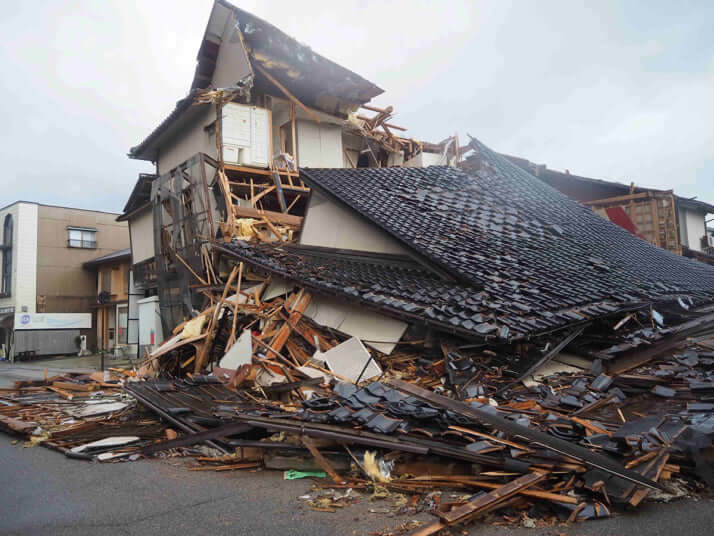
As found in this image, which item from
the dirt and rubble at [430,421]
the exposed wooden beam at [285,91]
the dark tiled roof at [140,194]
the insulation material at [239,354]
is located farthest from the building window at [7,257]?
the insulation material at [239,354]

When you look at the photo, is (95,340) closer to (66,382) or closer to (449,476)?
(66,382)

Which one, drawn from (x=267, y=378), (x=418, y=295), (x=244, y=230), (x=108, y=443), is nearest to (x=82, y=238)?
(x=244, y=230)

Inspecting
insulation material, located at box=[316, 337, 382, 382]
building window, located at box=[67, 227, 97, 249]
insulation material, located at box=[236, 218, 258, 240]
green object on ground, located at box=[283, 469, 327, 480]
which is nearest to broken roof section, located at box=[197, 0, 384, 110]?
insulation material, located at box=[236, 218, 258, 240]

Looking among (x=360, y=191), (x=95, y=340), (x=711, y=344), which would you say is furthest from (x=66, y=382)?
(x=95, y=340)

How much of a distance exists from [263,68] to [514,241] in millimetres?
11281

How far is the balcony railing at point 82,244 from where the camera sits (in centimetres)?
3178

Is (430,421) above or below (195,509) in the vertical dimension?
above

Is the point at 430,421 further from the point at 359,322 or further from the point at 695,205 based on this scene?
the point at 695,205

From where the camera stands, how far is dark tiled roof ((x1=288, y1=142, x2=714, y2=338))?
27.6ft

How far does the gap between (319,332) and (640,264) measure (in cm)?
923

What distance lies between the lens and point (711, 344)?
25.0 feet

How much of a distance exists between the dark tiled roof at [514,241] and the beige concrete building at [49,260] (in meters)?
24.8

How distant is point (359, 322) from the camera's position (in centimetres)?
855

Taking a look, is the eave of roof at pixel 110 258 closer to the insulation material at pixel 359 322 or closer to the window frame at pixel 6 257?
the window frame at pixel 6 257
